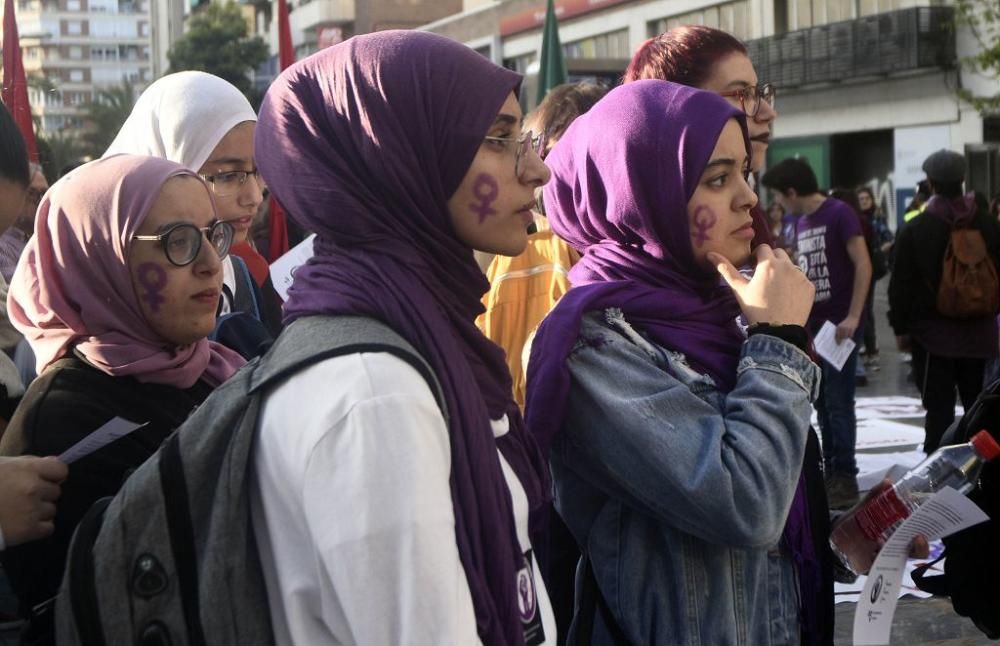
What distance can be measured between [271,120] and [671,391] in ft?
2.73

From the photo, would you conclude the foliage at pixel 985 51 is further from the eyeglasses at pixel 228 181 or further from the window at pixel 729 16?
the eyeglasses at pixel 228 181

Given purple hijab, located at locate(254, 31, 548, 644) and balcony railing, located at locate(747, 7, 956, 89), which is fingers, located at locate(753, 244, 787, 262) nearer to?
purple hijab, located at locate(254, 31, 548, 644)

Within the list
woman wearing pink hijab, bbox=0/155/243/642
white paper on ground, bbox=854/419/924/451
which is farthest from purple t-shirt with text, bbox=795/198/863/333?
woman wearing pink hijab, bbox=0/155/243/642

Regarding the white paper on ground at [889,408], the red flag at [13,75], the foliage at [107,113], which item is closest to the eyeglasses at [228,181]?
the red flag at [13,75]

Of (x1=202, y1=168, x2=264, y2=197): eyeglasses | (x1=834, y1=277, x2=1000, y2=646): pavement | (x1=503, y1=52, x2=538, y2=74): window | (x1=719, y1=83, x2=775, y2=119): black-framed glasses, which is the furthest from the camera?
(x1=503, y1=52, x2=538, y2=74): window

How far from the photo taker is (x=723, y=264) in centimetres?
243

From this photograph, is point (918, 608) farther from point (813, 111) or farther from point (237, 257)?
point (813, 111)

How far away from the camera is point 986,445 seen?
247 cm

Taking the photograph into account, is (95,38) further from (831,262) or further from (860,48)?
(831,262)

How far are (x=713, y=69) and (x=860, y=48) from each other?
29.7m

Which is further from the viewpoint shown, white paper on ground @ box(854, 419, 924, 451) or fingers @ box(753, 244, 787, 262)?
white paper on ground @ box(854, 419, 924, 451)

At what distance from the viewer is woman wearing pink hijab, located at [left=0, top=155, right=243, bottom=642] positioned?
2.34 metres

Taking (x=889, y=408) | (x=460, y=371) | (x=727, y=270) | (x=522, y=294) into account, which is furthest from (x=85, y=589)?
(x=889, y=408)

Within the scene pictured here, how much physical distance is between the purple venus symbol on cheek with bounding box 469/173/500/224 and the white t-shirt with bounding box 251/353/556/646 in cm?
38
